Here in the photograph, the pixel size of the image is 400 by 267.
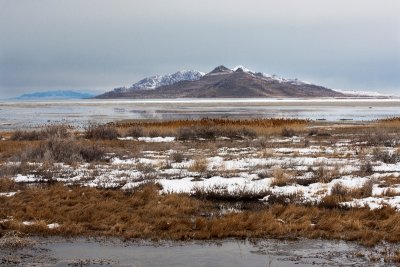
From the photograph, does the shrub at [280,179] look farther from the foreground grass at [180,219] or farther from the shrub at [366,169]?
the shrub at [366,169]

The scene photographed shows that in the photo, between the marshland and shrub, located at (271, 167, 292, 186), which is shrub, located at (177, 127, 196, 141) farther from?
shrub, located at (271, 167, 292, 186)

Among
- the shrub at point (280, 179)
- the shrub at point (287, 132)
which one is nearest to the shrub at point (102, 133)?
the shrub at point (287, 132)

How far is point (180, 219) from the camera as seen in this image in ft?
33.8

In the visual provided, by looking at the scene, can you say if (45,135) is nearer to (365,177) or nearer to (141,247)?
(365,177)

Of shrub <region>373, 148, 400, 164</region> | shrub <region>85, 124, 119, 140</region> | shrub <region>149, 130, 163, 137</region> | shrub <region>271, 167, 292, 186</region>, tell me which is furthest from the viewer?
shrub <region>149, 130, 163, 137</region>

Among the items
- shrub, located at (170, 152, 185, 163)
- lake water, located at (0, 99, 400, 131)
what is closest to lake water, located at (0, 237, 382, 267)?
shrub, located at (170, 152, 185, 163)

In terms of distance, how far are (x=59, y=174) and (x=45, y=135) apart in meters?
13.3

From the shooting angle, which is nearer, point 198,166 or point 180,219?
point 180,219

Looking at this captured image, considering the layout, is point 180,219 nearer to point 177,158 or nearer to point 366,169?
point 366,169

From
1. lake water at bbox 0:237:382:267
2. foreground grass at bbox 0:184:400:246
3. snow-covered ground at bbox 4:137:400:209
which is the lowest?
lake water at bbox 0:237:382:267

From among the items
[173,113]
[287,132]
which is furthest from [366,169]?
[173,113]

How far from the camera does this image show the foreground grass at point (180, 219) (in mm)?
9422

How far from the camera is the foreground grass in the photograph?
30.9 ft

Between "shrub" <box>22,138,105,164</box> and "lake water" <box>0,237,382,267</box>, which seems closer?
"lake water" <box>0,237,382,267</box>
